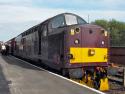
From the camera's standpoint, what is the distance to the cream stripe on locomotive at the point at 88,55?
60.8 ft

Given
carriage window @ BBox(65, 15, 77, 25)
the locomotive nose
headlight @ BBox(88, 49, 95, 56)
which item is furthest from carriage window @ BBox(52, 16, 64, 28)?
headlight @ BBox(88, 49, 95, 56)

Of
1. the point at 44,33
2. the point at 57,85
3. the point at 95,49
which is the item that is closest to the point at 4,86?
the point at 57,85

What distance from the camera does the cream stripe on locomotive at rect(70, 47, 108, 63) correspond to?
18528 mm

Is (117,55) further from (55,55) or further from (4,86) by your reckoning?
(4,86)

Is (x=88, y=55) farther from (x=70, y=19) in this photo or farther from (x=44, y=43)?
(x=44, y=43)

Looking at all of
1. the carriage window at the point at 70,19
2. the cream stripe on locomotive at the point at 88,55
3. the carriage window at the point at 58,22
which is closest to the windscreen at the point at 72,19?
the carriage window at the point at 70,19

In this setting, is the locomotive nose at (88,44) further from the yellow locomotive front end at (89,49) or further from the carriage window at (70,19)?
the carriage window at (70,19)

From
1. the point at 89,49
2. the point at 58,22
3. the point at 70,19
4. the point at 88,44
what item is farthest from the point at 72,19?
the point at 89,49

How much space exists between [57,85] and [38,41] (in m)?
11.2

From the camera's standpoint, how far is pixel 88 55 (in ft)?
61.6

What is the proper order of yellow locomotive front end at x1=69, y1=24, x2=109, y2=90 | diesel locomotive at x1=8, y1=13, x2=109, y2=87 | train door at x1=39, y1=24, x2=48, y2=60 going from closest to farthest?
diesel locomotive at x1=8, y1=13, x2=109, y2=87 → yellow locomotive front end at x1=69, y1=24, x2=109, y2=90 → train door at x1=39, y1=24, x2=48, y2=60

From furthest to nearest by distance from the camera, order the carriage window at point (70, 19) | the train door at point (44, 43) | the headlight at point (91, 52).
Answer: the train door at point (44, 43), the carriage window at point (70, 19), the headlight at point (91, 52)

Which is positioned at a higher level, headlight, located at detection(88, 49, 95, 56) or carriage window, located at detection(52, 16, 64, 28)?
carriage window, located at detection(52, 16, 64, 28)

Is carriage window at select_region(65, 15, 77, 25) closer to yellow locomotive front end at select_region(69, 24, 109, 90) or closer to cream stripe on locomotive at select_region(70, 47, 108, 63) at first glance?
yellow locomotive front end at select_region(69, 24, 109, 90)
